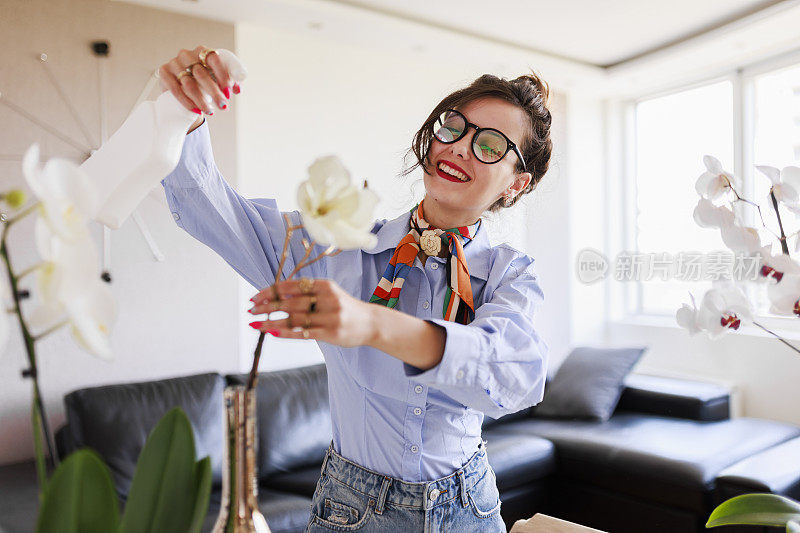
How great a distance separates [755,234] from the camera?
31.6 inches

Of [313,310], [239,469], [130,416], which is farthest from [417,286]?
[130,416]

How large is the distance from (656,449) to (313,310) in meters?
3.24

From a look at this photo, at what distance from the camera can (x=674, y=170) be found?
17.3 ft

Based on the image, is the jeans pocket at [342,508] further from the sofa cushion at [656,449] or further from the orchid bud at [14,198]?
the sofa cushion at [656,449]

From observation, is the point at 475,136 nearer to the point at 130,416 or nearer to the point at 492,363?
the point at 492,363

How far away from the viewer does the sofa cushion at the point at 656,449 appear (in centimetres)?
319

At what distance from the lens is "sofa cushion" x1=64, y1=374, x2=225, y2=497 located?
2.73 metres

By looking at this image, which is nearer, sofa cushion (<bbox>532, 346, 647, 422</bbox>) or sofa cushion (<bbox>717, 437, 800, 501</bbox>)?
sofa cushion (<bbox>717, 437, 800, 501</bbox>)

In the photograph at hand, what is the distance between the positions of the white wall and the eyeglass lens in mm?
2040

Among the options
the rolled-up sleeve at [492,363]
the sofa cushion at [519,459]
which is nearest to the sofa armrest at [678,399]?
the sofa cushion at [519,459]

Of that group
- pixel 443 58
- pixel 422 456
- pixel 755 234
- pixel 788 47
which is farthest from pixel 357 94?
pixel 755 234

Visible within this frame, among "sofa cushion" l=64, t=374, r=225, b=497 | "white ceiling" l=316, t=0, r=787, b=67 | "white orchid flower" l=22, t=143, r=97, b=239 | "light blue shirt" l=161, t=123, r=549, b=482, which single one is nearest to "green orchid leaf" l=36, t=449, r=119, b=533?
"white orchid flower" l=22, t=143, r=97, b=239

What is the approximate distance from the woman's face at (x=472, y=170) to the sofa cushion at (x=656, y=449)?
2424 mm

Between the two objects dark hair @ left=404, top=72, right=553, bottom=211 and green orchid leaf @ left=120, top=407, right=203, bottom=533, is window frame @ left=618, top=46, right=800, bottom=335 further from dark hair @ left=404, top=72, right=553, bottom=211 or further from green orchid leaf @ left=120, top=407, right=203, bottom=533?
green orchid leaf @ left=120, top=407, right=203, bottom=533
